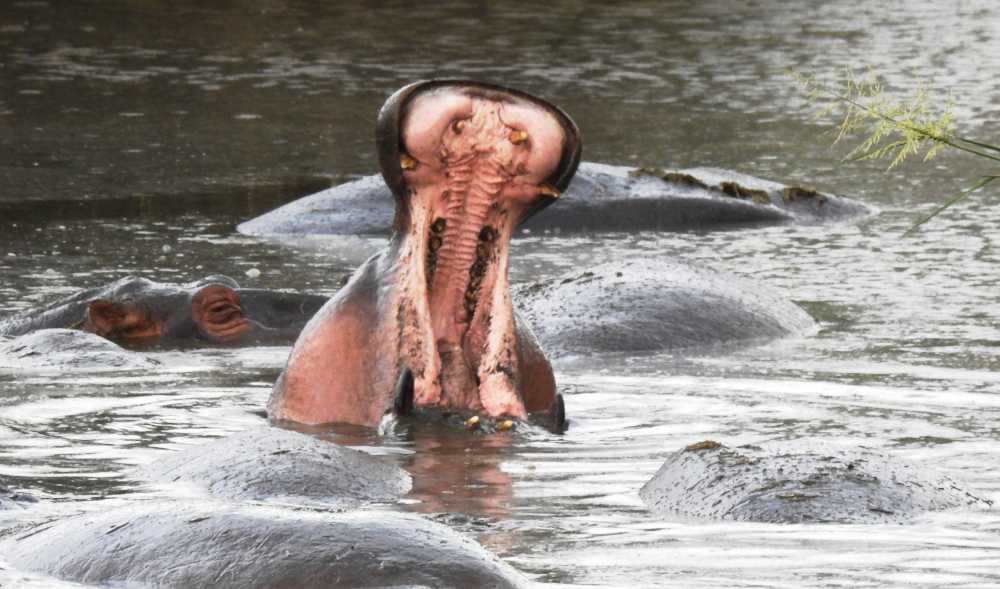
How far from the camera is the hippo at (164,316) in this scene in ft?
23.7

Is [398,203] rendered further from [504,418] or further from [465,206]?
[504,418]

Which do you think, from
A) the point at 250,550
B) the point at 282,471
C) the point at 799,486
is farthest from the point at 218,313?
the point at 250,550

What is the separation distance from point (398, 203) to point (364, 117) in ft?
33.5

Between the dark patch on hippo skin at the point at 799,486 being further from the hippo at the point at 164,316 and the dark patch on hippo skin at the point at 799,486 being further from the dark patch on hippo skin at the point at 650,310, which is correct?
the hippo at the point at 164,316

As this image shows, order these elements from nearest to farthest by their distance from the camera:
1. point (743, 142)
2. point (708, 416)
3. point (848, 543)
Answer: point (848, 543) < point (708, 416) < point (743, 142)

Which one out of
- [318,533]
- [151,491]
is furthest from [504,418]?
[318,533]

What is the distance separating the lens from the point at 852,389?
619cm

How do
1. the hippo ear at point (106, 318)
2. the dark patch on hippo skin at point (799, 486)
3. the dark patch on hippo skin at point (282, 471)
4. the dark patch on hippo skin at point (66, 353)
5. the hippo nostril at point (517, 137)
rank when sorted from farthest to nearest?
the hippo ear at point (106, 318)
the dark patch on hippo skin at point (66, 353)
the hippo nostril at point (517, 137)
the dark patch on hippo skin at point (282, 471)
the dark patch on hippo skin at point (799, 486)

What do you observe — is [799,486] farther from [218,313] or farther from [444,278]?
[218,313]

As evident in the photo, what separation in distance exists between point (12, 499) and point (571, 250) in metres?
5.80

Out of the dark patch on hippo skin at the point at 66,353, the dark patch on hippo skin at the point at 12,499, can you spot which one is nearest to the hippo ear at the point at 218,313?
the dark patch on hippo skin at the point at 66,353

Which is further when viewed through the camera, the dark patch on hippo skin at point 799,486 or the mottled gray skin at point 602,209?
the mottled gray skin at point 602,209

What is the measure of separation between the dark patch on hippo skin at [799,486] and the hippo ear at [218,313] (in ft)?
9.79

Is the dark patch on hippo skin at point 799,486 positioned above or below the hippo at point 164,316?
above
